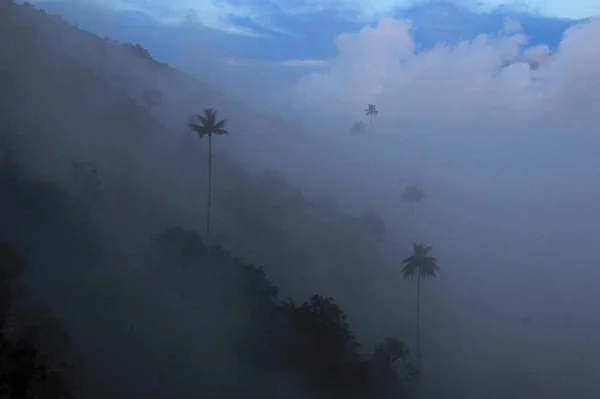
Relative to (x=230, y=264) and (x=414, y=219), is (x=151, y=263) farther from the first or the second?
(x=414, y=219)

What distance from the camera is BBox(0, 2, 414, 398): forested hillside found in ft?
123

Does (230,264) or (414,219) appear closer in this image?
(230,264)

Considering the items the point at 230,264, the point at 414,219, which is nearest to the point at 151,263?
the point at 230,264

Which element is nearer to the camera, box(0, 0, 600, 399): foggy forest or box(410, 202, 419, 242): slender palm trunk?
box(0, 0, 600, 399): foggy forest

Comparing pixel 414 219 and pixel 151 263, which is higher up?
pixel 414 219

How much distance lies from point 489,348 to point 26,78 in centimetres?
6372

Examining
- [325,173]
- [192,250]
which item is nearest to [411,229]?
[325,173]

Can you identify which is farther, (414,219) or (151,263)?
(414,219)

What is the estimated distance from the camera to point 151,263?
48.9 meters

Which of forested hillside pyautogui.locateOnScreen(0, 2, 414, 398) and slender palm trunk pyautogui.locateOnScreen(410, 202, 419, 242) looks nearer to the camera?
forested hillside pyautogui.locateOnScreen(0, 2, 414, 398)

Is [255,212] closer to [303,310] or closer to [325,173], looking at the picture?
[303,310]

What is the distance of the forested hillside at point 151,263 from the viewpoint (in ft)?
123

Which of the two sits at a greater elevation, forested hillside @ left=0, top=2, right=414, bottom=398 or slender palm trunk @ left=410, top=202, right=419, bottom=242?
slender palm trunk @ left=410, top=202, right=419, bottom=242

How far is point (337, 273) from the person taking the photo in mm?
72250
